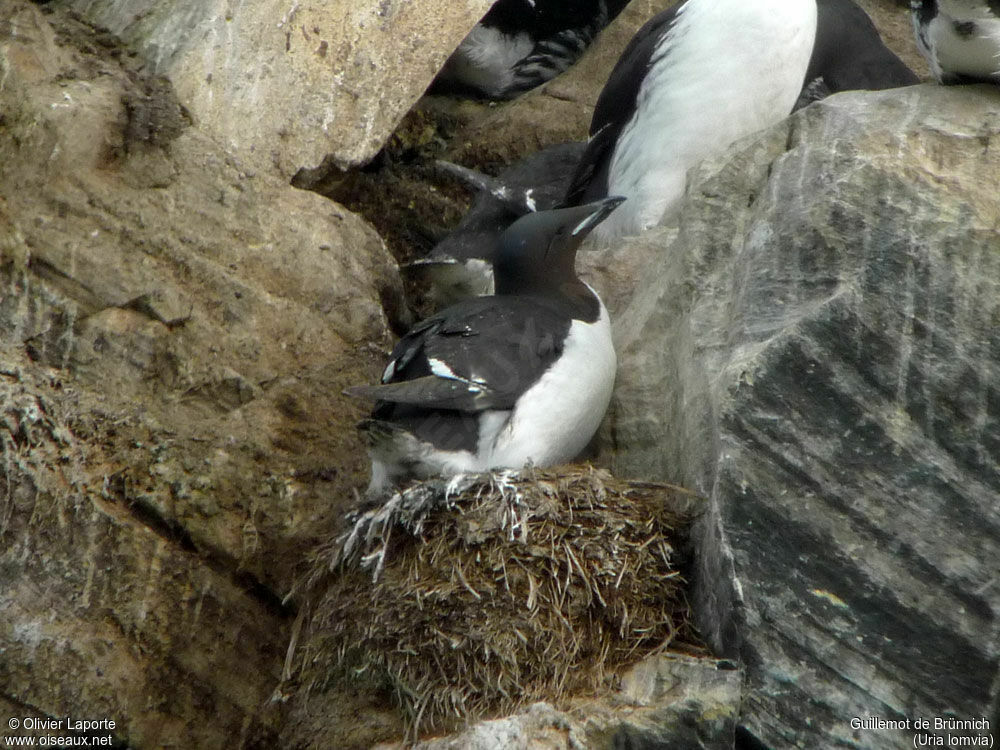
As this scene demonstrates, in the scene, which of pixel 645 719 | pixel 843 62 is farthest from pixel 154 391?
pixel 843 62

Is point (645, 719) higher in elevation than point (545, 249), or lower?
lower

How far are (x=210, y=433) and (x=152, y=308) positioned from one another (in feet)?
1.64

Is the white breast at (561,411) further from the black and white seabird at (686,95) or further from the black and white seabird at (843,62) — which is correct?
the black and white seabird at (843,62)

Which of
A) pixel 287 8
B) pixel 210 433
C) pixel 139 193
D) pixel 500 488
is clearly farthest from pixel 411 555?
pixel 287 8

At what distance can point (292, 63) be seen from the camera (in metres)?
5.88

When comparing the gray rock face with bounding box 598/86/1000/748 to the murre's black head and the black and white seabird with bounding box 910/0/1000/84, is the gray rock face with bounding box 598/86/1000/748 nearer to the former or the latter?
the black and white seabird with bounding box 910/0/1000/84

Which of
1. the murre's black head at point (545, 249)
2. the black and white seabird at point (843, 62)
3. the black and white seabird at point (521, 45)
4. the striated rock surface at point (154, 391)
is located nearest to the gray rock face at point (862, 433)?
the murre's black head at point (545, 249)

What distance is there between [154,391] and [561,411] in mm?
1359

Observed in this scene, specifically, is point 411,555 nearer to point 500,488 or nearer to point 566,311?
point 500,488

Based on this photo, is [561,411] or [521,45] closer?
[561,411]

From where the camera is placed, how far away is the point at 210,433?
489 centimetres

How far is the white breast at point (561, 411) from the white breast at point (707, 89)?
118 centimetres

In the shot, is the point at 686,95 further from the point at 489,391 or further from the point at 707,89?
the point at 489,391

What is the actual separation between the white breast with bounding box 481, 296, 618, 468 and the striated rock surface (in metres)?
0.70
